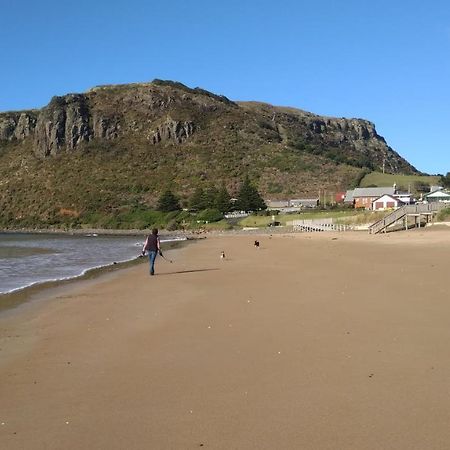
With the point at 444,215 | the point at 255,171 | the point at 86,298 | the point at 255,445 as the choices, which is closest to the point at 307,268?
Answer: the point at 86,298

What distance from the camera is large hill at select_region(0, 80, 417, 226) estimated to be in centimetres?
10844

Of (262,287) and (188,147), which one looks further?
(188,147)

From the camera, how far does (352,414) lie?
15.7ft

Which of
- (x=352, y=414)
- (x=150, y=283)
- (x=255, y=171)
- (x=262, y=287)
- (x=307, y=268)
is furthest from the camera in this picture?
(x=255, y=171)

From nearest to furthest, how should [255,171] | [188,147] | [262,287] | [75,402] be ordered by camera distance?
1. [75,402]
2. [262,287]
3. [255,171]
4. [188,147]

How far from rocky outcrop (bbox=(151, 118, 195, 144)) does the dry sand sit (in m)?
116

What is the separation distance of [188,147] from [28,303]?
111974 mm

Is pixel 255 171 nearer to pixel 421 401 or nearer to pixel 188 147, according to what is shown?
pixel 188 147

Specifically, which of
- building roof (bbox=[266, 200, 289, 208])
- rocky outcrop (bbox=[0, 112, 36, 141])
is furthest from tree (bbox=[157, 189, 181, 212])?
rocky outcrop (bbox=[0, 112, 36, 141])

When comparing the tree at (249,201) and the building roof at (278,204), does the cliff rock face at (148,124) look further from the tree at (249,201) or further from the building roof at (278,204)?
the tree at (249,201)

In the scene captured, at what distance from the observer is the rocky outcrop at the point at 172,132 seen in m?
126

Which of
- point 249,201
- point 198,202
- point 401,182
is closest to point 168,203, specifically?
point 198,202

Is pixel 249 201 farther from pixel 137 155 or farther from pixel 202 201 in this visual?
pixel 137 155

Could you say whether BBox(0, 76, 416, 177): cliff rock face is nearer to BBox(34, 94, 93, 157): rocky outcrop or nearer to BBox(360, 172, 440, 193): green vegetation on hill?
BBox(34, 94, 93, 157): rocky outcrop
